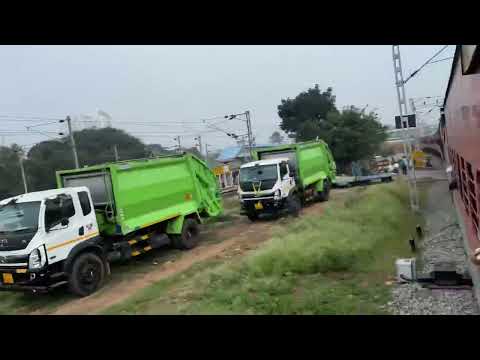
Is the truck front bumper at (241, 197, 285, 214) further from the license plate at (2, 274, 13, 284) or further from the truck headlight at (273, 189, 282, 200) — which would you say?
the license plate at (2, 274, 13, 284)

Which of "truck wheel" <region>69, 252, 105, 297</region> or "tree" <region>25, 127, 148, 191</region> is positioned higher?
"tree" <region>25, 127, 148, 191</region>

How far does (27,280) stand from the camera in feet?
20.1

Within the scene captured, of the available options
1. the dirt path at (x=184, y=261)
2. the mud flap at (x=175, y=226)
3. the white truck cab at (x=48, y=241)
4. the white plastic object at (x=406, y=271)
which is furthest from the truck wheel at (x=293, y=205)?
the white truck cab at (x=48, y=241)

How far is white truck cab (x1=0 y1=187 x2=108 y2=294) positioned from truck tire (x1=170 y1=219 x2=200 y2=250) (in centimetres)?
244

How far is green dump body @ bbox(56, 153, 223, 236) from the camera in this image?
25.4 feet

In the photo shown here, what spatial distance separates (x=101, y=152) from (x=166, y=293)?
2053cm

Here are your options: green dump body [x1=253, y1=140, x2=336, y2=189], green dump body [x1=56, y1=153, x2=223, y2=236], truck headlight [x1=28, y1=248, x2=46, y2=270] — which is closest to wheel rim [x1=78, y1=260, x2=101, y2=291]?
truck headlight [x1=28, y1=248, x2=46, y2=270]

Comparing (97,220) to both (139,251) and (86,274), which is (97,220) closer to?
(139,251)
